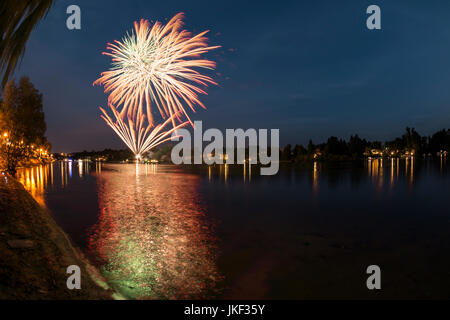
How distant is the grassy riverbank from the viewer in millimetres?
4145

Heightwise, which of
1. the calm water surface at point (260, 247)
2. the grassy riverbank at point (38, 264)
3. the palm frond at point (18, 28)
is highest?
the palm frond at point (18, 28)

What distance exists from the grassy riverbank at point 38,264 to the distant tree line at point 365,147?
458 feet

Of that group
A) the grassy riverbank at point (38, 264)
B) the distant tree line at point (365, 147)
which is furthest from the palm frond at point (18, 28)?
the distant tree line at point (365, 147)

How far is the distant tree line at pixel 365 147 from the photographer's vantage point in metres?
146

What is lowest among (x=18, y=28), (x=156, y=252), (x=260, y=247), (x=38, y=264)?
(x=260, y=247)

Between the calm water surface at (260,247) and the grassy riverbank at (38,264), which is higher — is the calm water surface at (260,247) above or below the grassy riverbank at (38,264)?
below

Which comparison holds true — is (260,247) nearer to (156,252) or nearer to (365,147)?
(156,252)

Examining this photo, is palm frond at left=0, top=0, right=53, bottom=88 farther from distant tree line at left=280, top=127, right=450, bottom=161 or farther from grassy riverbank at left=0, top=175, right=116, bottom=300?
distant tree line at left=280, top=127, right=450, bottom=161

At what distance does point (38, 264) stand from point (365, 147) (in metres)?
194

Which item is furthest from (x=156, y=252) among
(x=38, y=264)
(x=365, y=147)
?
(x=365, y=147)

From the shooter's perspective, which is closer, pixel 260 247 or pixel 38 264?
pixel 38 264

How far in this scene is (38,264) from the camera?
5012mm

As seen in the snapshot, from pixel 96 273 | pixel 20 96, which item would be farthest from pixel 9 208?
pixel 20 96

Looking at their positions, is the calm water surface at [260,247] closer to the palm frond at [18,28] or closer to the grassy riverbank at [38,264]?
the grassy riverbank at [38,264]
